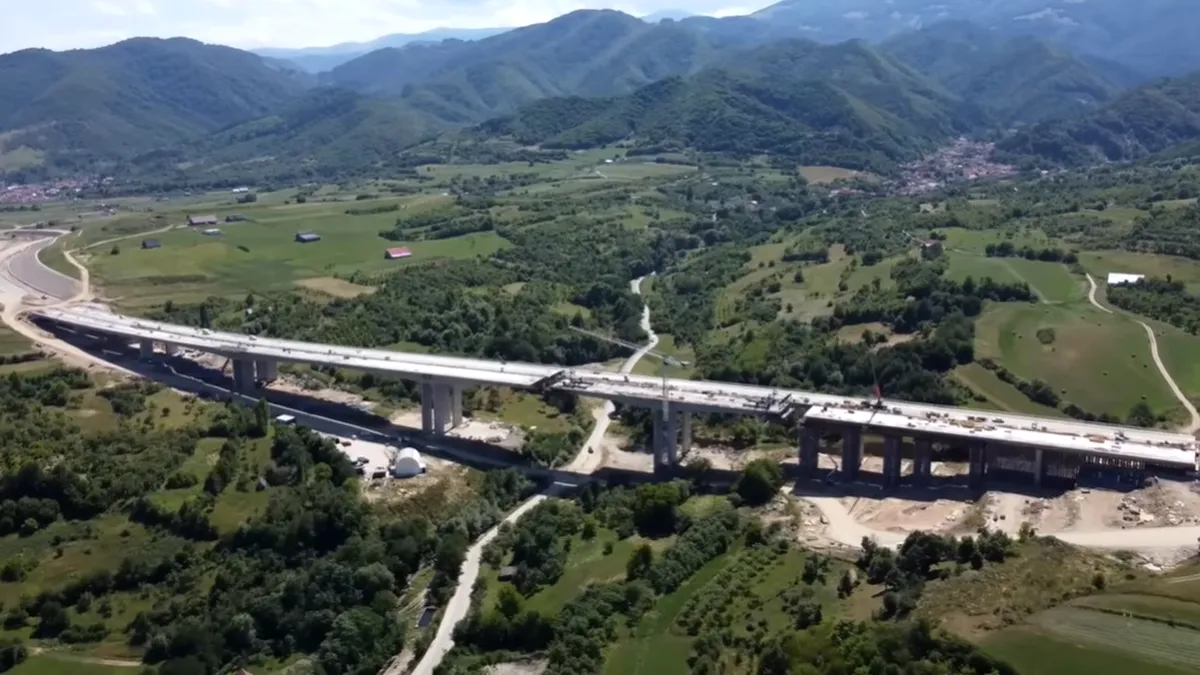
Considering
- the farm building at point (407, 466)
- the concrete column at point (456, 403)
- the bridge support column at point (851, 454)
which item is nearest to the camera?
the bridge support column at point (851, 454)

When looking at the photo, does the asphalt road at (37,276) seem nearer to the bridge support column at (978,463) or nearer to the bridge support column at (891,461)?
the bridge support column at (891,461)

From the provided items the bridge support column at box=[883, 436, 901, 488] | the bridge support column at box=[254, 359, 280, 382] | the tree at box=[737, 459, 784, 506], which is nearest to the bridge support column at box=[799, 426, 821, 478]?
the tree at box=[737, 459, 784, 506]

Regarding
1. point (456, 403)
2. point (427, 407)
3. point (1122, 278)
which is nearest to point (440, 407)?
point (427, 407)

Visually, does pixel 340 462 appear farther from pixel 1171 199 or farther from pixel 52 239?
pixel 1171 199

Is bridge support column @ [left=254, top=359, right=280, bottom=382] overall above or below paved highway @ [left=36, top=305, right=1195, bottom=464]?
below

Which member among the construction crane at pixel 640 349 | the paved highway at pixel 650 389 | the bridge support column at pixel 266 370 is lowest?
the construction crane at pixel 640 349

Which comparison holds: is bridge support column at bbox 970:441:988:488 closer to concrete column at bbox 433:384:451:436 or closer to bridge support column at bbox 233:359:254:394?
concrete column at bbox 433:384:451:436

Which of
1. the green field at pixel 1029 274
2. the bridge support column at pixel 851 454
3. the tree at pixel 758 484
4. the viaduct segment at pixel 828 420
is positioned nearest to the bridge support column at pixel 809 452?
the viaduct segment at pixel 828 420
